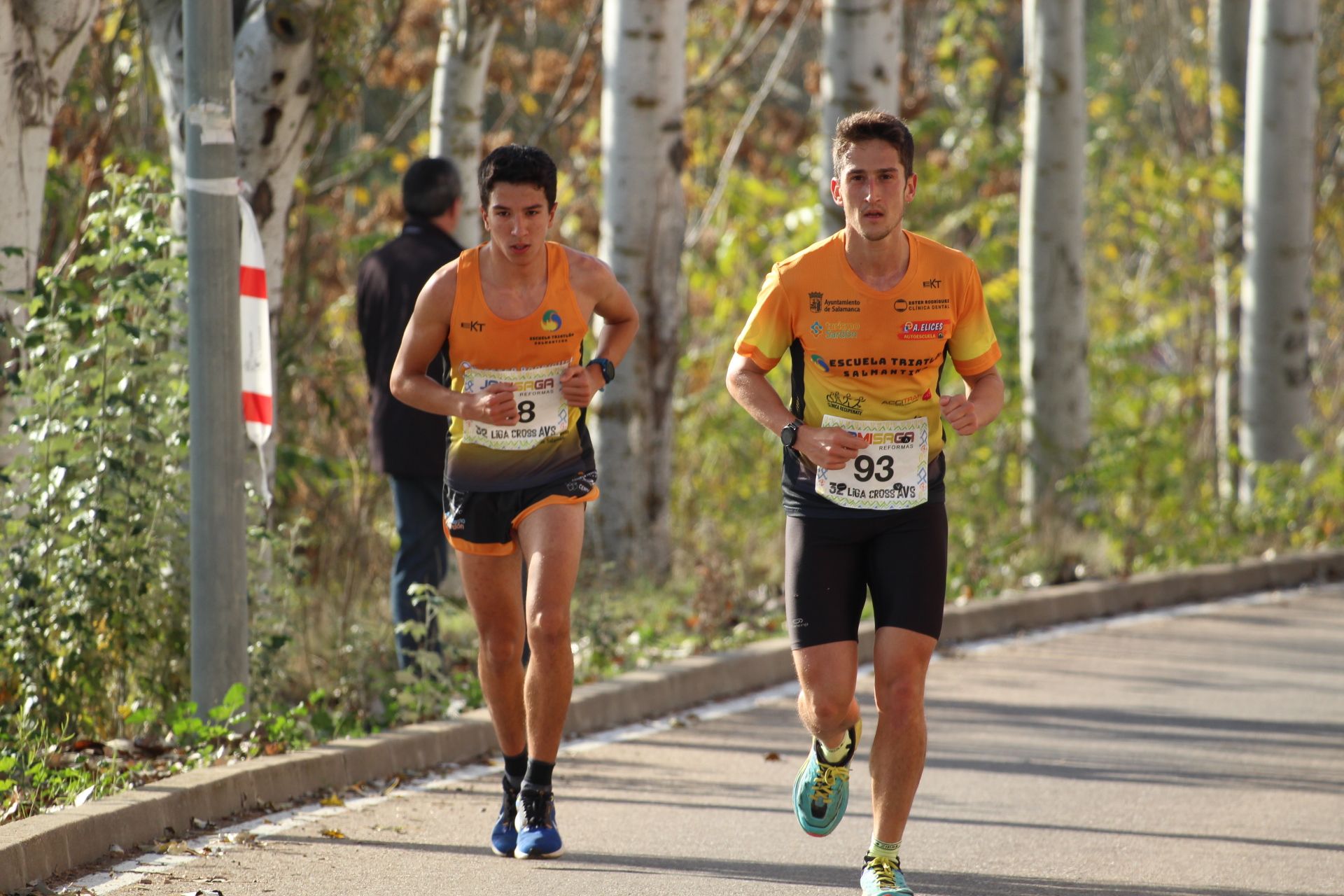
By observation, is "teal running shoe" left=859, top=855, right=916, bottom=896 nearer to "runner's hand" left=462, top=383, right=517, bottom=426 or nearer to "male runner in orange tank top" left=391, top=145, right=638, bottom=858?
"male runner in orange tank top" left=391, top=145, right=638, bottom=858

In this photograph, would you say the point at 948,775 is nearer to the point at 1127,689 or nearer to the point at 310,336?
the point at 1127,689

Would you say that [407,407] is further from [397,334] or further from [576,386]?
[576,386]

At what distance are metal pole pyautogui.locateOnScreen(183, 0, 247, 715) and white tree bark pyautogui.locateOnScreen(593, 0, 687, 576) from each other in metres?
4.73

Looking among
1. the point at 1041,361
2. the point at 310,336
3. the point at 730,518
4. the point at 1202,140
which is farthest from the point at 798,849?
the point at 1202,140

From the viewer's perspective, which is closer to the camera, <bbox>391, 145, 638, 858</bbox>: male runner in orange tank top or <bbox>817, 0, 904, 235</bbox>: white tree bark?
<bbox>391, 145, 638, 858</bbox>: male runner in orange tank top

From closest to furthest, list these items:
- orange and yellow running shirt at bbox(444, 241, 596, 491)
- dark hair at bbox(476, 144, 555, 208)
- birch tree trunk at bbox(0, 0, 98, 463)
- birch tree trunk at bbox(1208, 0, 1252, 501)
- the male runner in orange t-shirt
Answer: the male runner in orange t-shirt
dark hair at bbox(476, 144, 555, 208)
orange and yellow running shirt at bbox(444, 241, 596, 491)
birch tree trunk at bbox(0, 0, 98, 463)
birch tree trunk at bbox(1208, 0, 1252, 501)

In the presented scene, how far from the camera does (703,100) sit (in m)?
17.3

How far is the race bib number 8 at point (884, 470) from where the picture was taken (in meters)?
5.39

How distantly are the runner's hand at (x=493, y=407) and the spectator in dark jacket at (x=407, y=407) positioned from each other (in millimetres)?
2280

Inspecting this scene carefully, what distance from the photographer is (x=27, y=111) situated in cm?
780

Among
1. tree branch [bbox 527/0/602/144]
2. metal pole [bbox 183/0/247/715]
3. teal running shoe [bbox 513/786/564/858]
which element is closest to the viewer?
teal running shoe [bbox 513/786/564/858]

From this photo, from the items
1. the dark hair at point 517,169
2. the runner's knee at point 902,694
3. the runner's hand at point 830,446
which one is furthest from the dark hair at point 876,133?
the runner's knee at point 902,694

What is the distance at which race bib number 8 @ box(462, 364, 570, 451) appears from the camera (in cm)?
598

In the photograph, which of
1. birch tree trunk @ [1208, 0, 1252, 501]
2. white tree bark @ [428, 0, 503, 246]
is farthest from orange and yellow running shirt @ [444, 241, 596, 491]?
birch tree trunk @ [1208, 0, 1252, 501]
